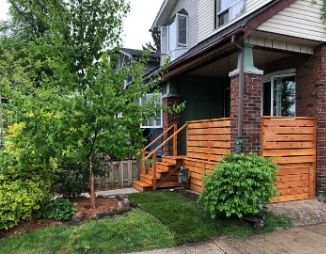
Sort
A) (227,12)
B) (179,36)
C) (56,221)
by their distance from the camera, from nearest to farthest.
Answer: (56,221)
(227,12)
(179,36)

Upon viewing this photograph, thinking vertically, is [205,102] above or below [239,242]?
above

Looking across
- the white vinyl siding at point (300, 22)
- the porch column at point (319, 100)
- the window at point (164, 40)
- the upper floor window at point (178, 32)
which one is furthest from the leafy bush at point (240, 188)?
the window at point (164, 40)

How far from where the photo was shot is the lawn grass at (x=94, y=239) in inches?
194

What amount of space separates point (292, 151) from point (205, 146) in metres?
2.08

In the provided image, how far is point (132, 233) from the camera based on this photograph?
534 cm

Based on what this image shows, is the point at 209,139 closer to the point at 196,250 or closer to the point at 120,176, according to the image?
the point at 120,176

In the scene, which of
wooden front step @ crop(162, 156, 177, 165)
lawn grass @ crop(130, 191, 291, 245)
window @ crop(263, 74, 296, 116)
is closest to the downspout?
lawn grass @ crop(130, 191, 291, 245)

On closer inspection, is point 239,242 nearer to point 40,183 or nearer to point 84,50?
point 40,183

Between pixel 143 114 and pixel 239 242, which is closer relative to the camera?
pixel 239 242

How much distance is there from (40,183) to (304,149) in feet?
18.4

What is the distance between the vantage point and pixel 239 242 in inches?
205

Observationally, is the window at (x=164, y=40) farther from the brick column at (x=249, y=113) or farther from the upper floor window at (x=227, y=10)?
the brick column at (x=249, y=113)

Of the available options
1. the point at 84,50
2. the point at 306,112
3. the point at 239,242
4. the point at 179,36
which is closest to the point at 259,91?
the point at 306,112

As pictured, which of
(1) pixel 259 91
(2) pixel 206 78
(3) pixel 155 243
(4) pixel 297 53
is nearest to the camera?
(3) pixel 155 243
